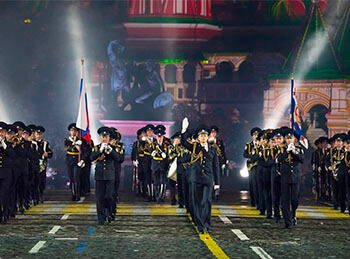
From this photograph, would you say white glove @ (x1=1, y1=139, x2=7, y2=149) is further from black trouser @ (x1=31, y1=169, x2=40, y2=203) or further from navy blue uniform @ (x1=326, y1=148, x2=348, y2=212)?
navy blue uniform @ (x1=326, y1=148, x2=348, y2=212)

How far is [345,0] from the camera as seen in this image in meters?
38.8

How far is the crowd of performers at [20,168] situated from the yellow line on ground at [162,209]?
2.74 m

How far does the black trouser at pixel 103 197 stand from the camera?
1516 centimetres

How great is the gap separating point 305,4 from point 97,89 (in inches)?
419

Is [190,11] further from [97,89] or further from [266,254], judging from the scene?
[266,254]

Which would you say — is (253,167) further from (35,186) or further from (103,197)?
(35,186)

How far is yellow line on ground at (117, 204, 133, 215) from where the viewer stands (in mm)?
17516

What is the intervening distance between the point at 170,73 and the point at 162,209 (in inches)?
845

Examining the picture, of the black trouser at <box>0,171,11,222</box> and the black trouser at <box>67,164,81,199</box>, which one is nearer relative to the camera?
the black trouser at <box>0,171,11,222</box>

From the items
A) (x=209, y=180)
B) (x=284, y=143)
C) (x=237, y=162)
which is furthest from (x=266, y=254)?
(x=237, y=162)

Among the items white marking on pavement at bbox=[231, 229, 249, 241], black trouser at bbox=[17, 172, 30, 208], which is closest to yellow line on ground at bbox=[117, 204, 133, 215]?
black trouser at bbox=[17, 172, 30, 208]

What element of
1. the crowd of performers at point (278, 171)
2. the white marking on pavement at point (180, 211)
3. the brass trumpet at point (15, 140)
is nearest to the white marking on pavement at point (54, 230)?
the brass trumpet at point (15, 140)

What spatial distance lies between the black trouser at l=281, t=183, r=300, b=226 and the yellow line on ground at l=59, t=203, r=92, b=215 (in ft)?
15.0

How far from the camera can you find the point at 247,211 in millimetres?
18406
